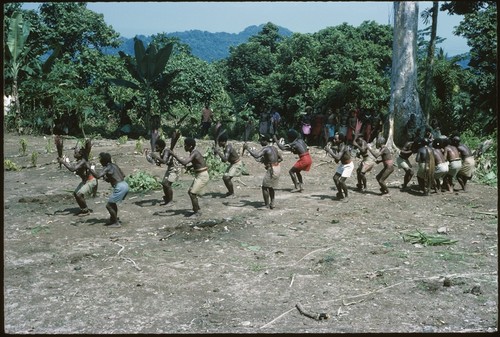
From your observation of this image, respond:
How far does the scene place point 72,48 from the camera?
1020 inches

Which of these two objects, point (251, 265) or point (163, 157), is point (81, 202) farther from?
point (251, 265)

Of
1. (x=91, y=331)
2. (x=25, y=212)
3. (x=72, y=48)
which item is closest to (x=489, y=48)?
(x=25, y=212)

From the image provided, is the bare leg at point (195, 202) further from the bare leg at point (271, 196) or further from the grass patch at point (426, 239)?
the grass patch at point (426, 239)

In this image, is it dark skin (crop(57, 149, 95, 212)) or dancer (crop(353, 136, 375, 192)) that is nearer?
dark skin (crop(57, 149, 95, 212))

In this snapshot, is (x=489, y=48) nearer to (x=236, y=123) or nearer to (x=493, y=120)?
(x=493, y=120)

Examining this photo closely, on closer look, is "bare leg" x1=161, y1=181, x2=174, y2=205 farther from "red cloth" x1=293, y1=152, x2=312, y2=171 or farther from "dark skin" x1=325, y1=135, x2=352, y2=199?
"dark skin" x1=325, y1=135, x2=352, y2=199

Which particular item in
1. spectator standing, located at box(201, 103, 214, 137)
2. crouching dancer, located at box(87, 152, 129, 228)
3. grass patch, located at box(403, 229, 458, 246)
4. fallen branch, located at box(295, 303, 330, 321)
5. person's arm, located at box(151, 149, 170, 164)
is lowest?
fallen branch, located at box(295, 303, 330, 321)

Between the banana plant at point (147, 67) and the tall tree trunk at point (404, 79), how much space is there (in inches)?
315

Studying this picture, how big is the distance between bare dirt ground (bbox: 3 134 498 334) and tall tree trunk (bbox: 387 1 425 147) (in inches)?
223

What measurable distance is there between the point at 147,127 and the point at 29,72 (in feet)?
17.2

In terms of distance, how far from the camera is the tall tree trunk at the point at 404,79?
662 inches

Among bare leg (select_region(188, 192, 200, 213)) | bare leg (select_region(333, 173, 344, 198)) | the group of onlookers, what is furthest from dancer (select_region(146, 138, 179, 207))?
the group of onlookers

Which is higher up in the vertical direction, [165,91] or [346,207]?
[165,91]

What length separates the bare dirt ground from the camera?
5543 mm
